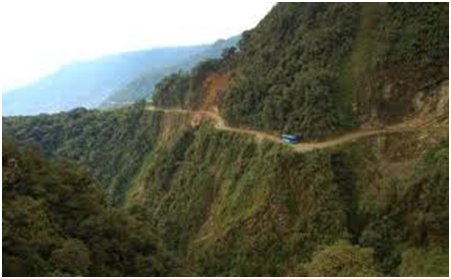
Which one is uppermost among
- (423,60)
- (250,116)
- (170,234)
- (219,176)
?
(423,60)

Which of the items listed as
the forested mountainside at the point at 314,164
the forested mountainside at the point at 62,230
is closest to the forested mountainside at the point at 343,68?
the forested mountainside at the point at 314,164

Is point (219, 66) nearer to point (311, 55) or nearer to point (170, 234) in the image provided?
point (311, 55)

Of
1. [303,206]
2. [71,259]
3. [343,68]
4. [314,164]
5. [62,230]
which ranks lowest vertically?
[303,206]

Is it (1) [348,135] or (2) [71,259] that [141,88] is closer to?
(1) [348,135]

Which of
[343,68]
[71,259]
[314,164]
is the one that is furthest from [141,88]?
[71,259]

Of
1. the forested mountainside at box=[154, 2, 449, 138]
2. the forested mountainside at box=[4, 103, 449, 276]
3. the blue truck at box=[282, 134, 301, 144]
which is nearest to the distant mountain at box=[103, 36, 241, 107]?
the forested mountainside at box=[154, 2, 449, 138]

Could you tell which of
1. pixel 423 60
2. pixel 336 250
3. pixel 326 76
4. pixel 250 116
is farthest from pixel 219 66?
pixel 336 250

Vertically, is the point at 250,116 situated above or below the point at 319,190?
above
